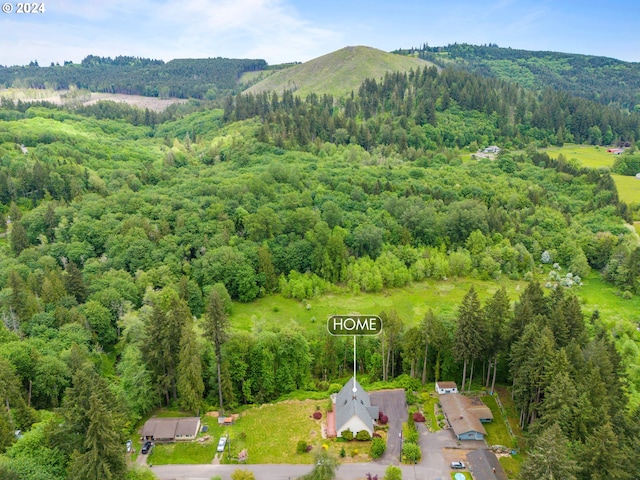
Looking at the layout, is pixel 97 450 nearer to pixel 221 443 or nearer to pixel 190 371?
pixel 221 443

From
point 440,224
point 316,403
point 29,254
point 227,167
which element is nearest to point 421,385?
point 316,403

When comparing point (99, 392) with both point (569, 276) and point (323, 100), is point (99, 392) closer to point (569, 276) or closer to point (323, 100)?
point (569, 276)

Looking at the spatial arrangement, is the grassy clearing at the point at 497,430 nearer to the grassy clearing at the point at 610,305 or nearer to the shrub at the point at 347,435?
the shrub at the point at 347,435

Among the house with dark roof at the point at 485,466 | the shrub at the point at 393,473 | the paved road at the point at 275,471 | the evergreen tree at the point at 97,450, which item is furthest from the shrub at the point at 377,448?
the evergreen tree at the point at 97,450

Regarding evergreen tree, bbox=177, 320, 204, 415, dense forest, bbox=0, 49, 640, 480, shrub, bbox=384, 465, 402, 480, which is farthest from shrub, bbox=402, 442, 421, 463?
evergreen tree, bbox=177, 320, 204, 415

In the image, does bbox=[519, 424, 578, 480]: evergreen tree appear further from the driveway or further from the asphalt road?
the driveway

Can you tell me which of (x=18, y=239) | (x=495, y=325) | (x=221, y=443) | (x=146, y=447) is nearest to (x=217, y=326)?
(x=221, y=443)
